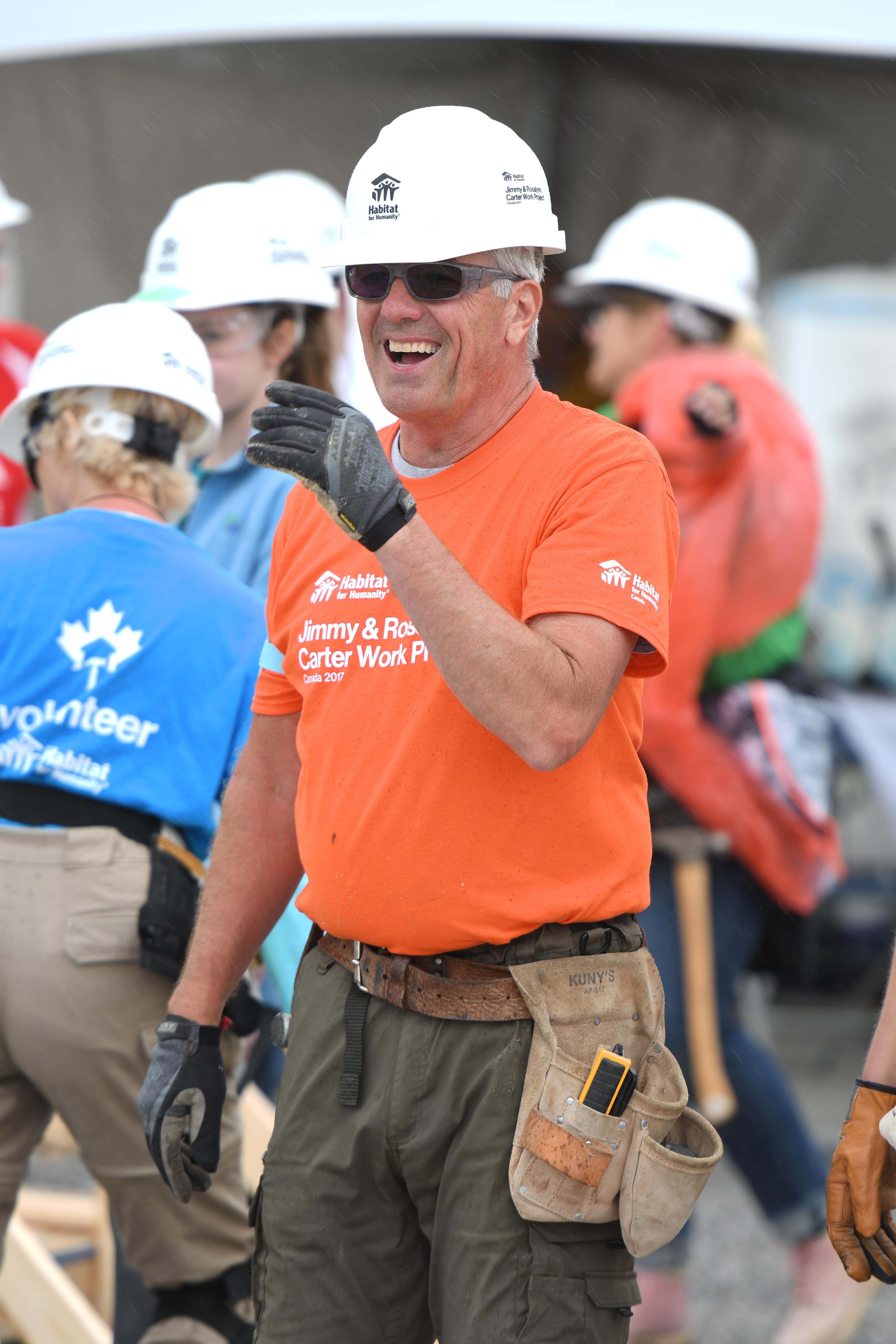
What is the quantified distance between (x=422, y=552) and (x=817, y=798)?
105 inches

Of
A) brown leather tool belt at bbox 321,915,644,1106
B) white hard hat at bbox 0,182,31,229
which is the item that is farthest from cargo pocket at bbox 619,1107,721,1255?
white hard hat at bbox 0,182,31,229

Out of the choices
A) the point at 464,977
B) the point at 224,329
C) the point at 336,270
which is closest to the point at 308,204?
the point at 336,270

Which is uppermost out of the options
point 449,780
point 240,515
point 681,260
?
point 681,260

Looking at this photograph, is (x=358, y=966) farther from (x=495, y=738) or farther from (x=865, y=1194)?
(x=865, y=1194)

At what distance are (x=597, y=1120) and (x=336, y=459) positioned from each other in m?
0.90

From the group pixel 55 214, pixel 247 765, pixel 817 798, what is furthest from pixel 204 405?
pixel 55 214

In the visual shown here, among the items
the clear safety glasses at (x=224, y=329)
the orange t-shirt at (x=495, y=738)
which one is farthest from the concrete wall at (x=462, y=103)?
the orange t-shirt at (x=495, y=738)

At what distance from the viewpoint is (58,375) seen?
303cm

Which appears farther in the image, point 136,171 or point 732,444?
point 136,171

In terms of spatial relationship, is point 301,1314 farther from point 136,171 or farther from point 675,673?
point 136,171

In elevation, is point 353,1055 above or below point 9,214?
below

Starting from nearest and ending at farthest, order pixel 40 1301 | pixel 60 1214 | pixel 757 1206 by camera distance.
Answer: pixel 40 1301, pixel 60 1214, pixel 757 1206

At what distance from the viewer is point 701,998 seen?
4.21 meters

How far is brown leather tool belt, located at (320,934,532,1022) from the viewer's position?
2.07 meters
